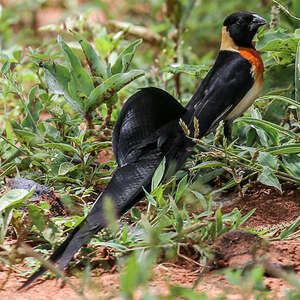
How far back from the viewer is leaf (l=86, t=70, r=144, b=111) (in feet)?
10.2

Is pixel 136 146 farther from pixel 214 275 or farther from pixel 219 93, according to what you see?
pixel 214 275

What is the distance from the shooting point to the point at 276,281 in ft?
6.49

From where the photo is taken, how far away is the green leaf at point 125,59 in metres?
3.35

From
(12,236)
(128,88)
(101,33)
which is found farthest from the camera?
(101,33)

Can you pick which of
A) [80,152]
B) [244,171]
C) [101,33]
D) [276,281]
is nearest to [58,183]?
[80,152]

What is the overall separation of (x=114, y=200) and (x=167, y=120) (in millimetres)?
719

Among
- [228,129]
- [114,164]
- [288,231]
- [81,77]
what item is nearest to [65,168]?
[114,164]

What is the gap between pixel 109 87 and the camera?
317 cm

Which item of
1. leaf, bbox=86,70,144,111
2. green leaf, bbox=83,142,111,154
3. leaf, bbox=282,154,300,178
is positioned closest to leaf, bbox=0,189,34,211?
green leaf, bbox=83,142,111,154

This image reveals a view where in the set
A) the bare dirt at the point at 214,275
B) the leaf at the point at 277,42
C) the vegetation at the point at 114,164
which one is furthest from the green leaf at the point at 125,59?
the bare dirt at the point at 214,275

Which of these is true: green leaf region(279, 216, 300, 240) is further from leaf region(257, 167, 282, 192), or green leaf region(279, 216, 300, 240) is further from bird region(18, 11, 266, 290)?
bird region(18, 11, 266, 290)

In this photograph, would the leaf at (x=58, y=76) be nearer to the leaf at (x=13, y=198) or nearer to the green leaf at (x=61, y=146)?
the green leaf at (x=61, y=146)

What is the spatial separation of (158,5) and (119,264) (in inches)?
167

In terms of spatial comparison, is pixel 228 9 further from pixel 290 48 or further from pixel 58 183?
pixel 58 183
